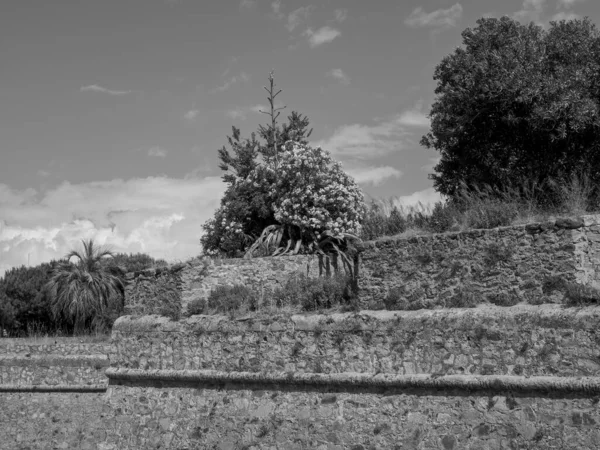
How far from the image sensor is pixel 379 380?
9.21m

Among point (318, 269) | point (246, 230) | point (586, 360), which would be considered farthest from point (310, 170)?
point (586, 360)

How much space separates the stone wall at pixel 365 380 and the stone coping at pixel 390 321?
2 centimetres

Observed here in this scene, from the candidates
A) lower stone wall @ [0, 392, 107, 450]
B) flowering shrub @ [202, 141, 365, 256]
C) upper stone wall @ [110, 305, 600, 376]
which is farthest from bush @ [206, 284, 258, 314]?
lower stone wall @ [0, 392, 107, 450]

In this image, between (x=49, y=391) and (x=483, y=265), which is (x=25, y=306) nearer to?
(x=49, y=391)

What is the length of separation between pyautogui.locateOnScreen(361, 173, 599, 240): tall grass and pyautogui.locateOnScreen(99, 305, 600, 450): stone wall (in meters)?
2.22

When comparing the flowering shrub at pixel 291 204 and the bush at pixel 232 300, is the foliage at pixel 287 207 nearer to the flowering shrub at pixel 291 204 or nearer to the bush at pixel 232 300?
the flowering shrub at pixel 291 204

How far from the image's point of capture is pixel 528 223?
9461mm

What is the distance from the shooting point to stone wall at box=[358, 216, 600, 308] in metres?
9.15

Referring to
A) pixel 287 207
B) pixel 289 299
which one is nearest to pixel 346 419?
pixel 289 299

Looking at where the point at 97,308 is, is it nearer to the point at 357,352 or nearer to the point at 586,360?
the point at 357,352

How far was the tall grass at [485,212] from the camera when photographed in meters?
10.8

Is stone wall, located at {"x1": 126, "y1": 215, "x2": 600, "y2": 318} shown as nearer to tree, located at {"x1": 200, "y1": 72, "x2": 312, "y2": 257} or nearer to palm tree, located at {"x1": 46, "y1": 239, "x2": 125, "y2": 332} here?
tree, located at {"x1": 200, "y1": 72, "x2": 312, "y2": 257}

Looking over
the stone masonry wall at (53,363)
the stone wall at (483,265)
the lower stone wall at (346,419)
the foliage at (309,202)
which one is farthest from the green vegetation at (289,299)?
the stone masonry wall at (53,363)

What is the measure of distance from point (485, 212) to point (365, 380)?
11.1 ft
